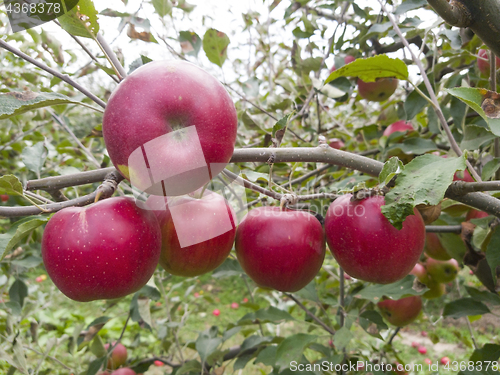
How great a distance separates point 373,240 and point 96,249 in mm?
621

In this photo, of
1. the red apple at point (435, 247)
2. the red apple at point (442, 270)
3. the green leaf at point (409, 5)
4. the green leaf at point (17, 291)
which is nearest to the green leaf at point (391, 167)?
the red apple at point (435, 247)

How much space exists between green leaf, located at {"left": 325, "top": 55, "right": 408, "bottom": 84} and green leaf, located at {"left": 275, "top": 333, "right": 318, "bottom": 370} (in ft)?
2.85

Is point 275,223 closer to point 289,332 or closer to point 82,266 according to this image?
point 82,266

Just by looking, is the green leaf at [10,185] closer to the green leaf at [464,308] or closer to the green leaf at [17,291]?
the green leaf at [17,291]

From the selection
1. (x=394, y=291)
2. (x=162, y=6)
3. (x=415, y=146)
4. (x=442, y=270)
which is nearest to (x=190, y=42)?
(x=162, y=6)

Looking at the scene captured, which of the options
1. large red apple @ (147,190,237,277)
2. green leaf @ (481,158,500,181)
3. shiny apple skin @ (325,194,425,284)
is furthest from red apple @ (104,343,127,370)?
green leaf @ (481,158,500,181)

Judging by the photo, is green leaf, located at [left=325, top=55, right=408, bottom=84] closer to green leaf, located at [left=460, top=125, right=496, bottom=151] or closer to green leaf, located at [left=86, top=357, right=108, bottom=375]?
green leaf, located at [left=460, top=125, right=496, bottom=151]

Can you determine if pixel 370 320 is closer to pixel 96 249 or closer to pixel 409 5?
pixel 96 249

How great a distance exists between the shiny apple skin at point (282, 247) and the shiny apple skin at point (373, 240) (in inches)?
2.8

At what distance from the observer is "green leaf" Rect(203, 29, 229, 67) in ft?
4.31

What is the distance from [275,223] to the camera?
3.01 ft

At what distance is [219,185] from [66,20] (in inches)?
33.7

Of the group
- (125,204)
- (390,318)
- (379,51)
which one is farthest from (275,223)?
(379,51)

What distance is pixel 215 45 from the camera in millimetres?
1357
